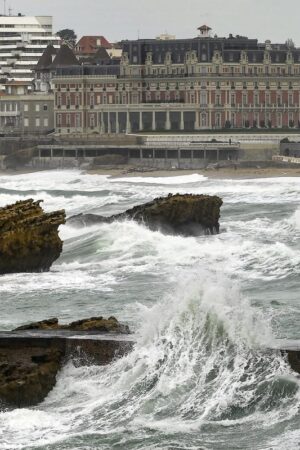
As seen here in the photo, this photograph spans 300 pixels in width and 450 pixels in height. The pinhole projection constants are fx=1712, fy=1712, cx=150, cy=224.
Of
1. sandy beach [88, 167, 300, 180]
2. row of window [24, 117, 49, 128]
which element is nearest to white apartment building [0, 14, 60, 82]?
row of window [24, 117, 49, 128]

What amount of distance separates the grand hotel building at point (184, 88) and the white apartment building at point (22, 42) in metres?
27.2

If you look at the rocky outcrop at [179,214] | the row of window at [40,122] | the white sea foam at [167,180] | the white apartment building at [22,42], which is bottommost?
the white sea foam at [167,180]

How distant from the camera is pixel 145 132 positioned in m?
138

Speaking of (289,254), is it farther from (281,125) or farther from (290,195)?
(281,125)

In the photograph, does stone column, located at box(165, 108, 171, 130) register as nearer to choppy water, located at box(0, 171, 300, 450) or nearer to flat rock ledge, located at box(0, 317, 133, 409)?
choppy water, located at box(0, 171, 300, 450)

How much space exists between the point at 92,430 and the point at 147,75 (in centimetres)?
11680

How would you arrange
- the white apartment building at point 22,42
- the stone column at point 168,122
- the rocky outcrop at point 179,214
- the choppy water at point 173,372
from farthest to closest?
the white apartment building at point 22,42 → the stone column at point 168,122 → the rocky outcrop at point 179,214 → the choppy water at point 173,372

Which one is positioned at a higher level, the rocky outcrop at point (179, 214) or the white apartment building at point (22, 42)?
the white apartment building at point (22, 42)

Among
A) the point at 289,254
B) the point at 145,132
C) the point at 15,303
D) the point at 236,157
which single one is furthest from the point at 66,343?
the point at 145,132

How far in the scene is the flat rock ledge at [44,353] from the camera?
31094 millimetres

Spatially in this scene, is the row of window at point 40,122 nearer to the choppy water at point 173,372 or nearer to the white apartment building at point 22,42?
the white apartment building at point 22,42

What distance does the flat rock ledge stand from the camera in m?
31.1

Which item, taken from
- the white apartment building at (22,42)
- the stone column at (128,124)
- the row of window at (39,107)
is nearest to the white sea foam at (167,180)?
the stone column at (128,124)

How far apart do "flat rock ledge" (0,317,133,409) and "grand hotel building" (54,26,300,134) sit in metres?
108
